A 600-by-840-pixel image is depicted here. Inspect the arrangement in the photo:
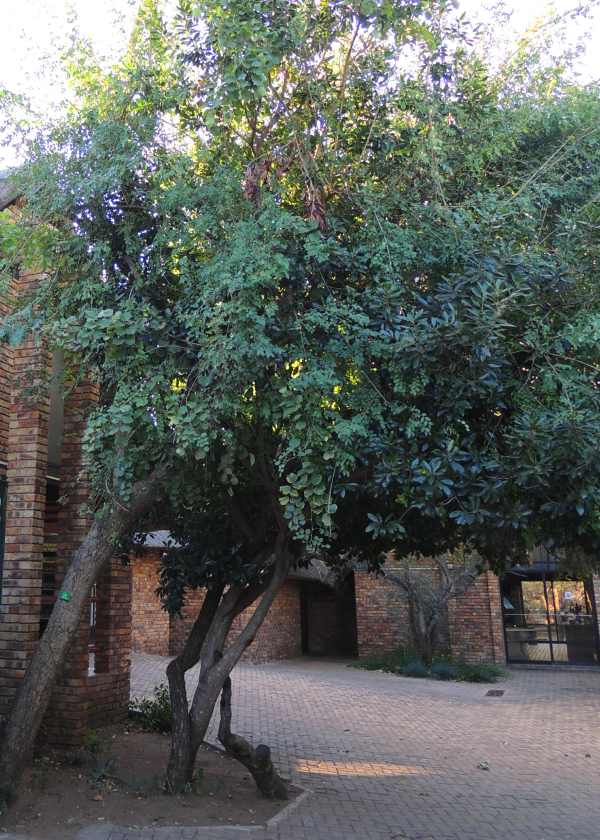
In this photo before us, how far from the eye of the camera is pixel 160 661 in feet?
54.4

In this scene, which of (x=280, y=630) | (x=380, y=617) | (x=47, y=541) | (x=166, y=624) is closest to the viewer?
(x=47, y=541)

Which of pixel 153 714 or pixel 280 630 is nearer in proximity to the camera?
pixel 153 714

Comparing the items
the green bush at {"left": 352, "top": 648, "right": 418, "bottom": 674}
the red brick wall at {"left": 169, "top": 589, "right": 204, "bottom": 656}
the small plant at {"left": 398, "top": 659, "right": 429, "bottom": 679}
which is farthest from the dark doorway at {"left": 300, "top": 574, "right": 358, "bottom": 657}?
the red brick wall at {"left": 169, "top": 589, "right": 204, "bottom": 656}

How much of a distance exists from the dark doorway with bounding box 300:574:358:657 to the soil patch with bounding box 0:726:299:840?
15029 millimetres

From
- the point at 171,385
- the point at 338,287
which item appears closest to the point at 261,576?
the point at 171,385

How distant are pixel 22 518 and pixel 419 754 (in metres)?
6.03

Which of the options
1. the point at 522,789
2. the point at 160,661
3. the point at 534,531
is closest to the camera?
the point at 534,531

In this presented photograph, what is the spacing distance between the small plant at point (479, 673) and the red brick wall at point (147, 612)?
24.1ft

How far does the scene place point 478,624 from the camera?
1920cm

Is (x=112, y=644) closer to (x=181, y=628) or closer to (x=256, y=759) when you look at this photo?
(x=256, y=759)

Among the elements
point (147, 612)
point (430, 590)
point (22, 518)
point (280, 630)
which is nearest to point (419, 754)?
point (22, 518)

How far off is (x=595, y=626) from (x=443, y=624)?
4.00m

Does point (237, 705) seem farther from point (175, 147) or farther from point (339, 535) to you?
point (175, 147)

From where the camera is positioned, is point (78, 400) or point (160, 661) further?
point (160, 661)
